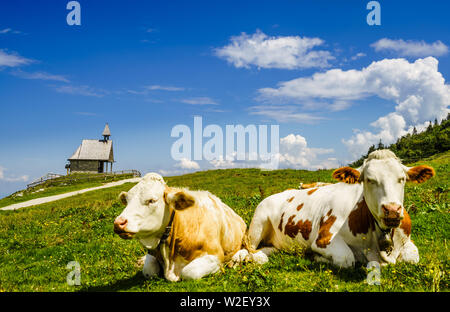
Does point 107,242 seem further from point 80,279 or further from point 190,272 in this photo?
point 190,272

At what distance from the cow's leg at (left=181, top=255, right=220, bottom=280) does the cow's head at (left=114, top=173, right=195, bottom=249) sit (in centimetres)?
69

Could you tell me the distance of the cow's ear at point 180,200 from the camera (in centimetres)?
544

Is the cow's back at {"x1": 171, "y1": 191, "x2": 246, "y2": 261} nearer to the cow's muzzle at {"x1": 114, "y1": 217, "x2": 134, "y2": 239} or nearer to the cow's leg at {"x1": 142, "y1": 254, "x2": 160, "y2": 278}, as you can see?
the cow's leg at {"x1": 142, "y1": 254, "x2": 160, "y2": 278}

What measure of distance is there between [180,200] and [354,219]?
9.90ft

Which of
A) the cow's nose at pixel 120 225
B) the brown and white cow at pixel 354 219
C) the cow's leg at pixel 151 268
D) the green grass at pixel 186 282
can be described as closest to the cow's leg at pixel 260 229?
the brown and white cow at pixel 354 219

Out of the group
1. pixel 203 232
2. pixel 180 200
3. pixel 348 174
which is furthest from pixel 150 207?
pixel 348 174

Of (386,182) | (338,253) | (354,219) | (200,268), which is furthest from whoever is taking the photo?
(354,219)

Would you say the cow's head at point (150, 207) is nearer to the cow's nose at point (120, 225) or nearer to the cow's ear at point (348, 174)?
the cow's nose at point (120, 225)

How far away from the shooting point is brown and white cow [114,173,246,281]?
208 inches

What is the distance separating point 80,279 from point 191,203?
9.59 feet

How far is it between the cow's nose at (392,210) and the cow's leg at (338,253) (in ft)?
3.88

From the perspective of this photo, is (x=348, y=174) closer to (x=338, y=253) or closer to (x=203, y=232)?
(x=338, y=253)

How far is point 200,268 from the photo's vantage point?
18.3 feet

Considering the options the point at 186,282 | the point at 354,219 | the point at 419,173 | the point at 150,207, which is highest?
the point at 419,173
